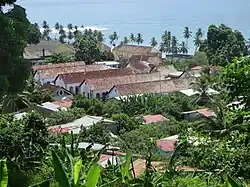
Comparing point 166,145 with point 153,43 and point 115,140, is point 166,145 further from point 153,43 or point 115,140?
point 153,43

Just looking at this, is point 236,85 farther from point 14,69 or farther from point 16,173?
point 14,69

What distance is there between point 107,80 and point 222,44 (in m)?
12.9

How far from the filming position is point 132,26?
81125mm

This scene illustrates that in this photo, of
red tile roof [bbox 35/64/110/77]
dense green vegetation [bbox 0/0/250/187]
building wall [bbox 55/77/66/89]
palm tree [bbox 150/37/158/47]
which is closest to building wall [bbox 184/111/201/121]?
dense green vegetation [bbox 0/0/250/187]

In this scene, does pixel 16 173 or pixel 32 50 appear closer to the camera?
pixel 16 173

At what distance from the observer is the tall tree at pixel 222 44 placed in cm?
4034

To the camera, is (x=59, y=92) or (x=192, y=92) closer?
(x=192, y=92)

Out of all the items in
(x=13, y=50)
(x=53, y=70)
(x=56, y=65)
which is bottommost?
(x=53, y=70)

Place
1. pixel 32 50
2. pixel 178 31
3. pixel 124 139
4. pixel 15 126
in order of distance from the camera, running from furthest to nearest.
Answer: pixel 178 31 < pixel 32 50 < pixel 124 139 < pixel 15 126

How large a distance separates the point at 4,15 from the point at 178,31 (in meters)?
62.9

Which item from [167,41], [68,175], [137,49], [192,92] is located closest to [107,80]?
[192,92]

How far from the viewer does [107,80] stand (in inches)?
1294

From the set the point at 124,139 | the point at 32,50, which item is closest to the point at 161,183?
the point at 124,139

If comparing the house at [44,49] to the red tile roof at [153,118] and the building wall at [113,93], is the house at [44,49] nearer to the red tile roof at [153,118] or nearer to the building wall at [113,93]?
the building wall at [113,93]
